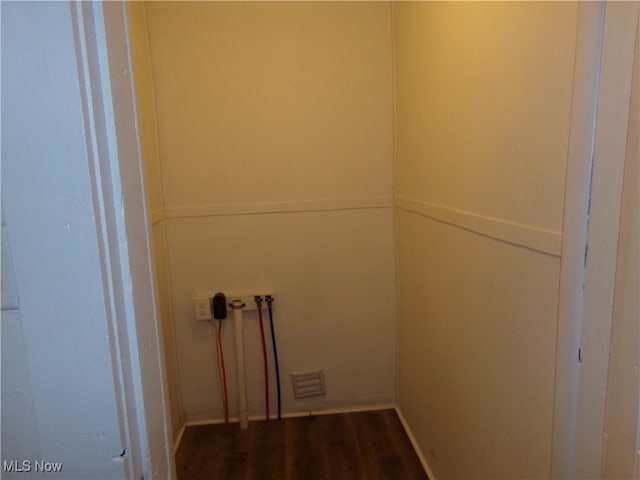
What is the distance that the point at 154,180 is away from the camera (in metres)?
2.08

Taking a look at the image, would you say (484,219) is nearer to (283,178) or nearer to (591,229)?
(591,229)

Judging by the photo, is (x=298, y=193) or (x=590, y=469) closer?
(x=590, y=469)

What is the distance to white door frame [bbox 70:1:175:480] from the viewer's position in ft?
1.67

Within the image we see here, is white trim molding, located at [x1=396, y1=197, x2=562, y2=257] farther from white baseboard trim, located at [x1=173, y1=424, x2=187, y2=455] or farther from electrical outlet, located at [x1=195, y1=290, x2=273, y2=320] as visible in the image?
white baseboard trim, located at [x1=173, y1=424, x2=187, y2=455]

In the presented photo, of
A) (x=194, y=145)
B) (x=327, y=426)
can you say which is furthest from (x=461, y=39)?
(x=327, y=426)

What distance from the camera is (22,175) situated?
495 mm

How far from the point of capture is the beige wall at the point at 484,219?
3.37 ft

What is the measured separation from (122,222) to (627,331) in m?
0.84

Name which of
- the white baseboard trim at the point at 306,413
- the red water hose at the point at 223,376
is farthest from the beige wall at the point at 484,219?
the red water hose at the point at 223,376

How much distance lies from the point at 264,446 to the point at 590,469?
5.52ft

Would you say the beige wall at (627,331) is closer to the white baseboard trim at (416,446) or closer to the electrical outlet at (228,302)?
the white baseboard trim at (416,446)

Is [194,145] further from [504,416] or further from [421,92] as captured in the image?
[504,416]

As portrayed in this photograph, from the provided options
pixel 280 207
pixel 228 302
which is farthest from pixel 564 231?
pixel 228 302

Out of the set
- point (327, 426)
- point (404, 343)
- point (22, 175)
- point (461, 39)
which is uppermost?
point (461, 39)
